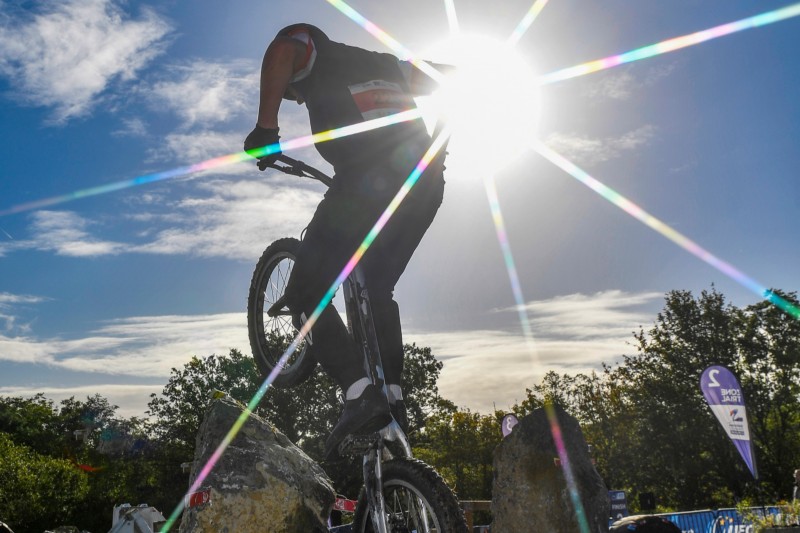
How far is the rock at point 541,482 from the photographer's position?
383 centimetres

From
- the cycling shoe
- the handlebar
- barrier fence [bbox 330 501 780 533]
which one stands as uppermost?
the handlebar

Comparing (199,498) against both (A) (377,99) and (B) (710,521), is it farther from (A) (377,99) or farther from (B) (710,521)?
(B) (710,521)

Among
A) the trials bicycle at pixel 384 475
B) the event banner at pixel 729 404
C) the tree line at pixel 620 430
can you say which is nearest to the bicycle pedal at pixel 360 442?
the trials bicycle at pixel 384 475

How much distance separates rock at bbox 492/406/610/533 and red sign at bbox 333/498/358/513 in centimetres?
135

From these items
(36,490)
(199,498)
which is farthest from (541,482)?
(36,490)

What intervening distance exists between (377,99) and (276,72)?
0.58 meters

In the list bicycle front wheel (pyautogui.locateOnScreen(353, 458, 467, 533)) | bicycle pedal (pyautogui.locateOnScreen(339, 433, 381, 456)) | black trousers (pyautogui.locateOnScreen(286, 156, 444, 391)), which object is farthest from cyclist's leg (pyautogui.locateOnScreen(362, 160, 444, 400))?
bicycle front wheel (pyautogui.locateOnScreen(353, 458, 467, 533))

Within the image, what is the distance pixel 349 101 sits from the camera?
3361 millimetres

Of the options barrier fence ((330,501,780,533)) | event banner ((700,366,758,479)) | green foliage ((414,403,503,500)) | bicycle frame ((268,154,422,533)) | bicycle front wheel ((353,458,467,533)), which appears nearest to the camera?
bicycle front wheel ((353,458,467,533))

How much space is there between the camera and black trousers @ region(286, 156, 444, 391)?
10.5ft

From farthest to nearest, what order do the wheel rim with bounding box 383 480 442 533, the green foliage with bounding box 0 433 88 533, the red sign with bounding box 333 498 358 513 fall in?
the green foliage with bounding box 0 433 88 533 → the red sign with bounding box 333 498 358 513 → the wheel rim with bounding box 383 480 442 533

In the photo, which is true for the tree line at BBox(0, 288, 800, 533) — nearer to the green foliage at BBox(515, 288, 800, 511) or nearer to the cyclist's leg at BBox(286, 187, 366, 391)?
the green foliage at BBox(515, 288, 800, 511)

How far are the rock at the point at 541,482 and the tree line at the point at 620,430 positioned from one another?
1687 inches

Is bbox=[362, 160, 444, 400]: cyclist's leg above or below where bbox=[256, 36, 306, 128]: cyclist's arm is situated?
below
